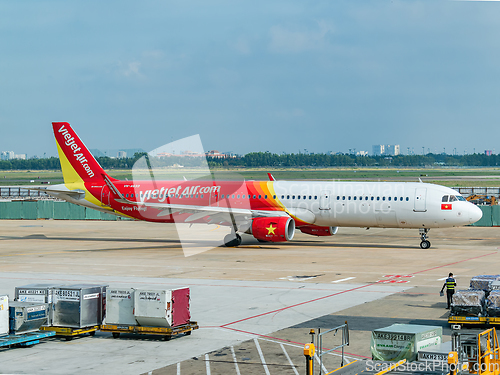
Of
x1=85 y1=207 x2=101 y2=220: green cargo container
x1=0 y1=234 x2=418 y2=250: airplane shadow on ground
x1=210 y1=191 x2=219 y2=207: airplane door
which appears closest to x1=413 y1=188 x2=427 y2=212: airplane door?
x1=0 y1=234 x2=418 y2=250: airplane shadow on ground

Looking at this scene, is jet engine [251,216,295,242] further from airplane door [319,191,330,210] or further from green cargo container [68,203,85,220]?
green cargo container [68,203,85,220]

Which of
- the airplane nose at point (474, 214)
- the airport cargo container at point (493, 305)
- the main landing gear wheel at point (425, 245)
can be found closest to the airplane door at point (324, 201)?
the main landing gear wheel at point (425, 245)

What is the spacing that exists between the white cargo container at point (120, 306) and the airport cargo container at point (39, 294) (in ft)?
5.71

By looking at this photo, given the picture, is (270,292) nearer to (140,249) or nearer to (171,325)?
(171,325)

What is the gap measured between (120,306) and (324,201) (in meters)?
24.7

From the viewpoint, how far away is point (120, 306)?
64.2 ft

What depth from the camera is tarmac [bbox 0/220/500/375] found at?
17016 mm

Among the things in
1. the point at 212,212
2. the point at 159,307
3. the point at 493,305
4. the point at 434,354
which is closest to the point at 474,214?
the point at 212,212

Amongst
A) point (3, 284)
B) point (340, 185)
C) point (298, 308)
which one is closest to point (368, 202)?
point (340, 185)

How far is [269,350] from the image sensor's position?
1759cm

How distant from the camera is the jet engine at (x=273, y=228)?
4062 cm

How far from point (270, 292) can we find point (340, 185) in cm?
1839

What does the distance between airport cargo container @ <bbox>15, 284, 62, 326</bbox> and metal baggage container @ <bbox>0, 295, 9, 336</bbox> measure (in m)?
1.38

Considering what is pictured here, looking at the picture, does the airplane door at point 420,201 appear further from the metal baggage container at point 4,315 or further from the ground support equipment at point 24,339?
the metal baggage container at point 4,315
